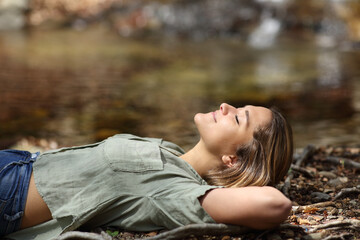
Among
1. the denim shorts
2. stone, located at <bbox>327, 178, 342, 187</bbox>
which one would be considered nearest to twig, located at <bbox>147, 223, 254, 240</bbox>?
the denim shorts

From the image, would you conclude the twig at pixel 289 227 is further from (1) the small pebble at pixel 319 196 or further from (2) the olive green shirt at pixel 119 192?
(1) the small pebble at pixel 319 196

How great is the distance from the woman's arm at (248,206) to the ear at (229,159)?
1.13 ft

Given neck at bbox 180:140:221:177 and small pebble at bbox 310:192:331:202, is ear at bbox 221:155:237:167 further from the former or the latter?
small pebble at bbox 310:192:331:202

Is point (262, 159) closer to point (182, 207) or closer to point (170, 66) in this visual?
point (182, 207)

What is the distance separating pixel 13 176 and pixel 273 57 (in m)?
11.3

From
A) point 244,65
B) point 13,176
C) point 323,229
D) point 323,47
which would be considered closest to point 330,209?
point 323,229

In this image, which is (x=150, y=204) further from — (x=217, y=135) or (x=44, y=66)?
(x=44, y=66)

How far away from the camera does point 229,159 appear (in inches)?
118

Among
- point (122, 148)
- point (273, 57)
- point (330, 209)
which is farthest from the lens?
point (273, 57)

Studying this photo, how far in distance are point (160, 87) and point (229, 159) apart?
20.8 ft

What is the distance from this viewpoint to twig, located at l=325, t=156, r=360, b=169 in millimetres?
4051

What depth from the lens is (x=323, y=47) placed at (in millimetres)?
15109

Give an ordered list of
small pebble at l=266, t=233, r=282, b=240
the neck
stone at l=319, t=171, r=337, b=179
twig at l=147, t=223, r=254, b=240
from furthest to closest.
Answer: stone at l=319, t=171, r=337, b=179, the neck, small pebble at l=266, t=233, r=282, b=240, twig at l=147, t=223, r=254, b=240

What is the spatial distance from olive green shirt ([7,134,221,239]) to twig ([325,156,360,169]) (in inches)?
72.5
